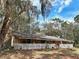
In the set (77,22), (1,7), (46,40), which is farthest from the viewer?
(77,22)

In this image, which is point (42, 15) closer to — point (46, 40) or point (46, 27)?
point (46, 40)

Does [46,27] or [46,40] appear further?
[46,27]

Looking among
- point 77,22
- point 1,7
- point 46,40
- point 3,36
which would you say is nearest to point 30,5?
point 1,7

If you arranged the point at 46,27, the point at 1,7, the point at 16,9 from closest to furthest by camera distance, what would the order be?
the point at 1,7 → the point at 16,9 → the point at 46,27

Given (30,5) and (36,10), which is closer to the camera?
(30,5)

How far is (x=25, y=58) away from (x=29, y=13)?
567cm

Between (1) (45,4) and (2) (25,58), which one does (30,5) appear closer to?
(1) (45,4)

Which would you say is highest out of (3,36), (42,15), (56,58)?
(42,15)

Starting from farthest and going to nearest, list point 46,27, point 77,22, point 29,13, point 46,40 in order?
1. point 46,27
2. point 77,22
3. point 46,40
4. point 29,13

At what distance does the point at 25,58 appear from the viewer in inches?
864

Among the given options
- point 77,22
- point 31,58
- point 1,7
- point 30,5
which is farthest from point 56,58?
point 77,22

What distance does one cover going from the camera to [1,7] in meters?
20.8

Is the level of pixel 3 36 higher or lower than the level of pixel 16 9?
lower

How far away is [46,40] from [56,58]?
12862 mm
